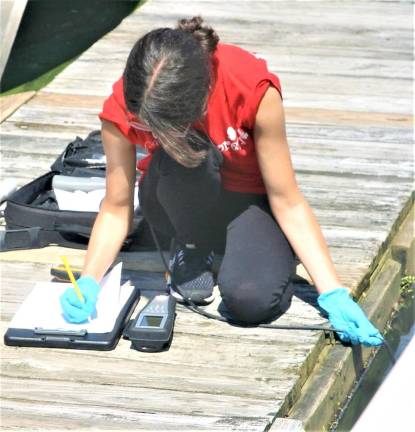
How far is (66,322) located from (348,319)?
87 cm

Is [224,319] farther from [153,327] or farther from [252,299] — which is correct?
[153,327]

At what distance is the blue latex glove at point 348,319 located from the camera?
2992 millimetres

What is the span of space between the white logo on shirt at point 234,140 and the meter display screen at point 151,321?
0.57m

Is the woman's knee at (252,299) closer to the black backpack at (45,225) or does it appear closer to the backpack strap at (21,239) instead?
the black backpack at (45,225)

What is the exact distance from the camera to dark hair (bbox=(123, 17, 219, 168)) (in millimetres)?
2689

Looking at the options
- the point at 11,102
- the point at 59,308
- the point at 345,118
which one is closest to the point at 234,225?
the point at 59,308

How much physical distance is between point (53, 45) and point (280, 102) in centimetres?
449

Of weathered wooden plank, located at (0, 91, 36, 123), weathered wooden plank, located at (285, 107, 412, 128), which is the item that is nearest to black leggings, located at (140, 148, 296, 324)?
weathered wooden plank, located at (285, 107, 412, 128)

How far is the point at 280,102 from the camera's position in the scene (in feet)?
9.91

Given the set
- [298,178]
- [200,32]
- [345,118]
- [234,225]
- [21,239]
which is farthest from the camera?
[345,118]

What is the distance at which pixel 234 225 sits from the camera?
332cm

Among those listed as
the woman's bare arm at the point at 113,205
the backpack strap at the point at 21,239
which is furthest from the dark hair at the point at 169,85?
the backpack strap at the point at 21,239

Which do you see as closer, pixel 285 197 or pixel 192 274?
pixel 285 197

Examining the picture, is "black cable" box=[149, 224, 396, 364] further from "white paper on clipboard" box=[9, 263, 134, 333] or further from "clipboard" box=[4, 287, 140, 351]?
"clipboard" box=[4, 287, 140, 351]
